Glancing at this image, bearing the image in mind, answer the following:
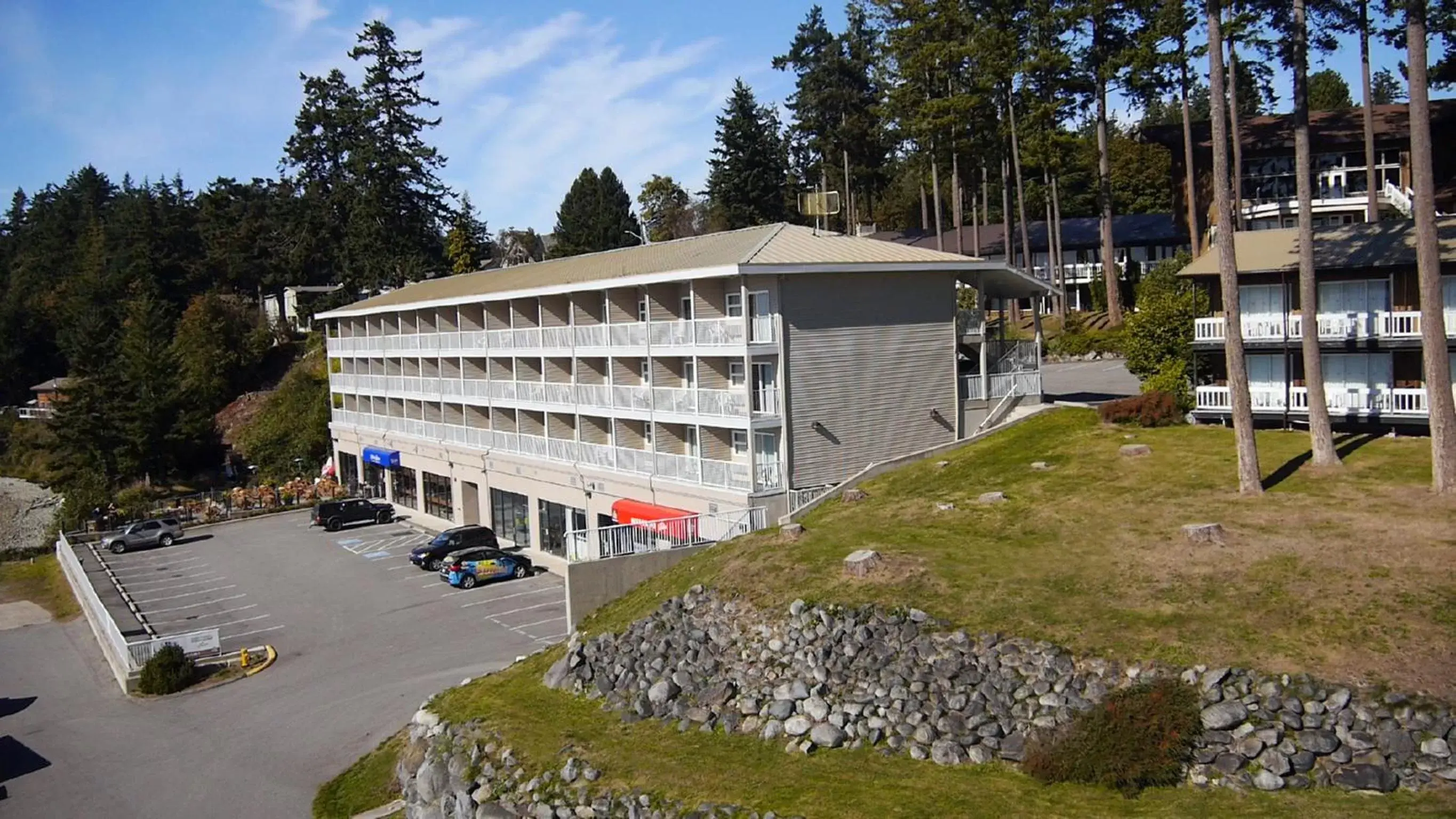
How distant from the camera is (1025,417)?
36031 mm

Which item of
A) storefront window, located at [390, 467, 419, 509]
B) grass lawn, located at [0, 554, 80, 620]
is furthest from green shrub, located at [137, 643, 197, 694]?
storefront window, located at [390, 467, 419, 509]

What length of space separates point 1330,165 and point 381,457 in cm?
5221

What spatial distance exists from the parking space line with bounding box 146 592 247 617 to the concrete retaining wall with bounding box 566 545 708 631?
17.5 meters

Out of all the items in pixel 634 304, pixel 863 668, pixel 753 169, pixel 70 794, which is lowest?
pixel 70 794

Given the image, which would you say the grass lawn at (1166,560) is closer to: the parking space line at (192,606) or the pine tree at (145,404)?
the parking space line at (192,606)

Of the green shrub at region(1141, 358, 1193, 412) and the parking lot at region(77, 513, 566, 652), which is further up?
the green shrub at region(1141, 358, 1193, 412)

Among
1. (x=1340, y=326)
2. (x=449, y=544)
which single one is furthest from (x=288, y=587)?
(x=1340, y=326)

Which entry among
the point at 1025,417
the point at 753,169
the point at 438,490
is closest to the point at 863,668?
the point at 1025,417

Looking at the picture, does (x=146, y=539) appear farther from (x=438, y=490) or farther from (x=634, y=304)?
(x=634, y=304)

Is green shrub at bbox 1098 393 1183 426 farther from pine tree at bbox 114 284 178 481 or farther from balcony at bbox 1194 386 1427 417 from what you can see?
pine tree at bbox 114 284 178 481

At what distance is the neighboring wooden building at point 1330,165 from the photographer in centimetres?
5278

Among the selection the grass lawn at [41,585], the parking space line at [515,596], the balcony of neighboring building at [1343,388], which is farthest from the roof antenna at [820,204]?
the grass lawn at [41,585]

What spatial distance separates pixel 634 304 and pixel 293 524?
2553 centimetres

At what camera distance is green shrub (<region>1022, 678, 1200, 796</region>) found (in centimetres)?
1538
